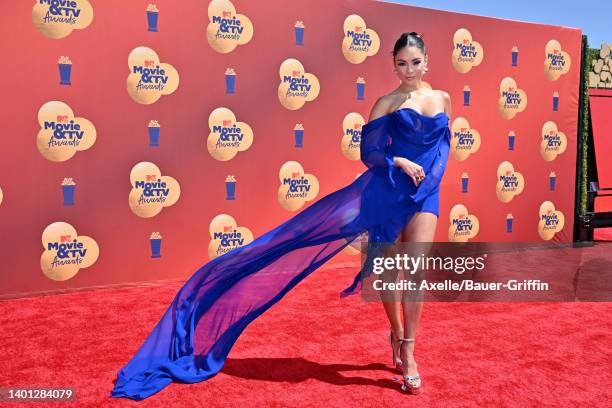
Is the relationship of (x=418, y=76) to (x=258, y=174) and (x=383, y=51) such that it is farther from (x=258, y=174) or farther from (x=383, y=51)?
(x=383, y=51)

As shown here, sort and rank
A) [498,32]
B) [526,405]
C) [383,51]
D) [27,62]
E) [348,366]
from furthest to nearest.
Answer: [498,32], [383,51], [27,62], [348,366], [526,405]

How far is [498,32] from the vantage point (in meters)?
6.34

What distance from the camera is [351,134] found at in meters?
5.71

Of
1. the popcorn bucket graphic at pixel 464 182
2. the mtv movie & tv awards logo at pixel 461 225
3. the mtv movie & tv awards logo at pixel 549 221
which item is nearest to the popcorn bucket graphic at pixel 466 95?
the popcorn bucket graphic at pixel 464 182

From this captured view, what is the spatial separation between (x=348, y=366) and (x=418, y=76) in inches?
65.0

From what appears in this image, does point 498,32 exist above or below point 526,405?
above

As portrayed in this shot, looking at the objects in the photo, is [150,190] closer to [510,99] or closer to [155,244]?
[155,244]

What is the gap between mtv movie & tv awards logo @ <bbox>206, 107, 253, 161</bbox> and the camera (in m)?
5.09

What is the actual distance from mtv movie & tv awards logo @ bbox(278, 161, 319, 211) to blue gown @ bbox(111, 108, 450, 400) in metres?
2.49

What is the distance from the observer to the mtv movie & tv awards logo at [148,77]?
475 centimetres

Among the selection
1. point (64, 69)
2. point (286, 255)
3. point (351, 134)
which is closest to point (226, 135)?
point (351, 134)

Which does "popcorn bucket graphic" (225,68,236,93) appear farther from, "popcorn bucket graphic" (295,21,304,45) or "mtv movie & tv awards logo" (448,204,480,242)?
"mtv movie & tv awards logo" (448,204,480,242)

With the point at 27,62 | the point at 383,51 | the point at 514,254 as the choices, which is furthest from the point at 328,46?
the point at 514,254

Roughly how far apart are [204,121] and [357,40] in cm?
185
